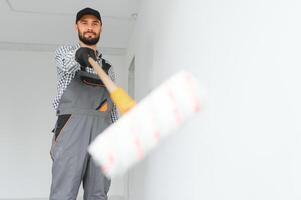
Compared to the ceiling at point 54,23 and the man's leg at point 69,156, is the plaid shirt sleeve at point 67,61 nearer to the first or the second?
the man's leg at point 69,156

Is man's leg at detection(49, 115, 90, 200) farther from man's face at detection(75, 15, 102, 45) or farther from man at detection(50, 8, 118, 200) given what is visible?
man's face at detection(75, 15, 102, 45)

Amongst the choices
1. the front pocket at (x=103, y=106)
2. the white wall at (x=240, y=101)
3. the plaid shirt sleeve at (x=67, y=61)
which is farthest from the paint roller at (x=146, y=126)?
the front pocket at (x=103, y=106)

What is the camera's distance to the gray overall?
1494 millimetres

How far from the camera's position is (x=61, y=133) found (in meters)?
1.51

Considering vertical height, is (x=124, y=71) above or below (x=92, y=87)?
above

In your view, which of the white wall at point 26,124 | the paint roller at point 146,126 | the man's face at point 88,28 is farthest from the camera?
the white wall at point 26,124

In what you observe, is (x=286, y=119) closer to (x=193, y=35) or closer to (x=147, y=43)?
(x=193, y=35)

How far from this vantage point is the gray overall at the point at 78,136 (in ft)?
4.90

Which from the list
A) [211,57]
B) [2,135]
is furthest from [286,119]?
[2,135]

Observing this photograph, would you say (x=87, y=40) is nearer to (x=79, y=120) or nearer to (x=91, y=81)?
(x=91, y=81)

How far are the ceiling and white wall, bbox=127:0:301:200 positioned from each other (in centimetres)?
172

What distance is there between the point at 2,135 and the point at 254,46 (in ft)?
13.1

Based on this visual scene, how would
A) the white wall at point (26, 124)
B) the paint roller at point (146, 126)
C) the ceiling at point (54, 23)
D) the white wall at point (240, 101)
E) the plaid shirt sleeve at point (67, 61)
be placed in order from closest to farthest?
1. the paint roller at point (146, 126)
2. the white wall at point (240, 101)
3. the plaid shirt sleeve at point (67, 61)
4. the ceiling at point (54, 23)
5. the white wall at point (26, 124)

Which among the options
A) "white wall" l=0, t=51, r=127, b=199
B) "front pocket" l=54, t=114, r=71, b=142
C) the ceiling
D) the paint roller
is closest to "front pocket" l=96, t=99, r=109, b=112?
"front pocket" l=54, t=114, r=71, b=142
